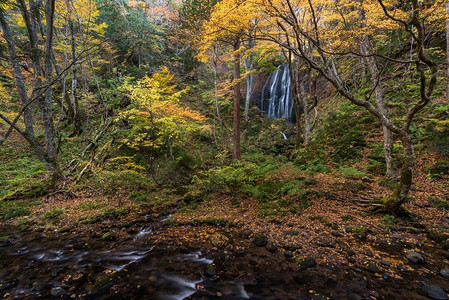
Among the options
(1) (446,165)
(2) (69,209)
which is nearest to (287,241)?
(1) (446,165)

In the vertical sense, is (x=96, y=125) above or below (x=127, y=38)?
below

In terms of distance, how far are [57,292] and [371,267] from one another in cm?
557

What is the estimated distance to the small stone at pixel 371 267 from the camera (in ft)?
11.4

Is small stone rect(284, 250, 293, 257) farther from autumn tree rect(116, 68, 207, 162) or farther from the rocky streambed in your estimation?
autumn tree rect(116, 68, 207, 162)

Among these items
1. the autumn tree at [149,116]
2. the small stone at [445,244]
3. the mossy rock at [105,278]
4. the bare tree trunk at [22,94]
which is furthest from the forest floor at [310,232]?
the autumn tree at [149,116]

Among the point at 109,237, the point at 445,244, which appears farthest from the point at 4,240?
the point at 445,244

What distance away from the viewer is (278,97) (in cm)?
2098

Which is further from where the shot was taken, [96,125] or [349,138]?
[96,125]

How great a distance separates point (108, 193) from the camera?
8.28 metres

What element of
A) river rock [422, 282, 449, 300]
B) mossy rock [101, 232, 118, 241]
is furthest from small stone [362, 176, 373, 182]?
mossy rock [101, 232, 118, 241]

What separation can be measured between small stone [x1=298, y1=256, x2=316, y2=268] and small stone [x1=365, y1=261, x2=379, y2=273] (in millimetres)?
923

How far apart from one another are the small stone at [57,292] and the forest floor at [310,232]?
1.80m

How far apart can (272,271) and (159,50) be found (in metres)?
21.7

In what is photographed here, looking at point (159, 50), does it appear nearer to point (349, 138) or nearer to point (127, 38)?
point (127, 38)
